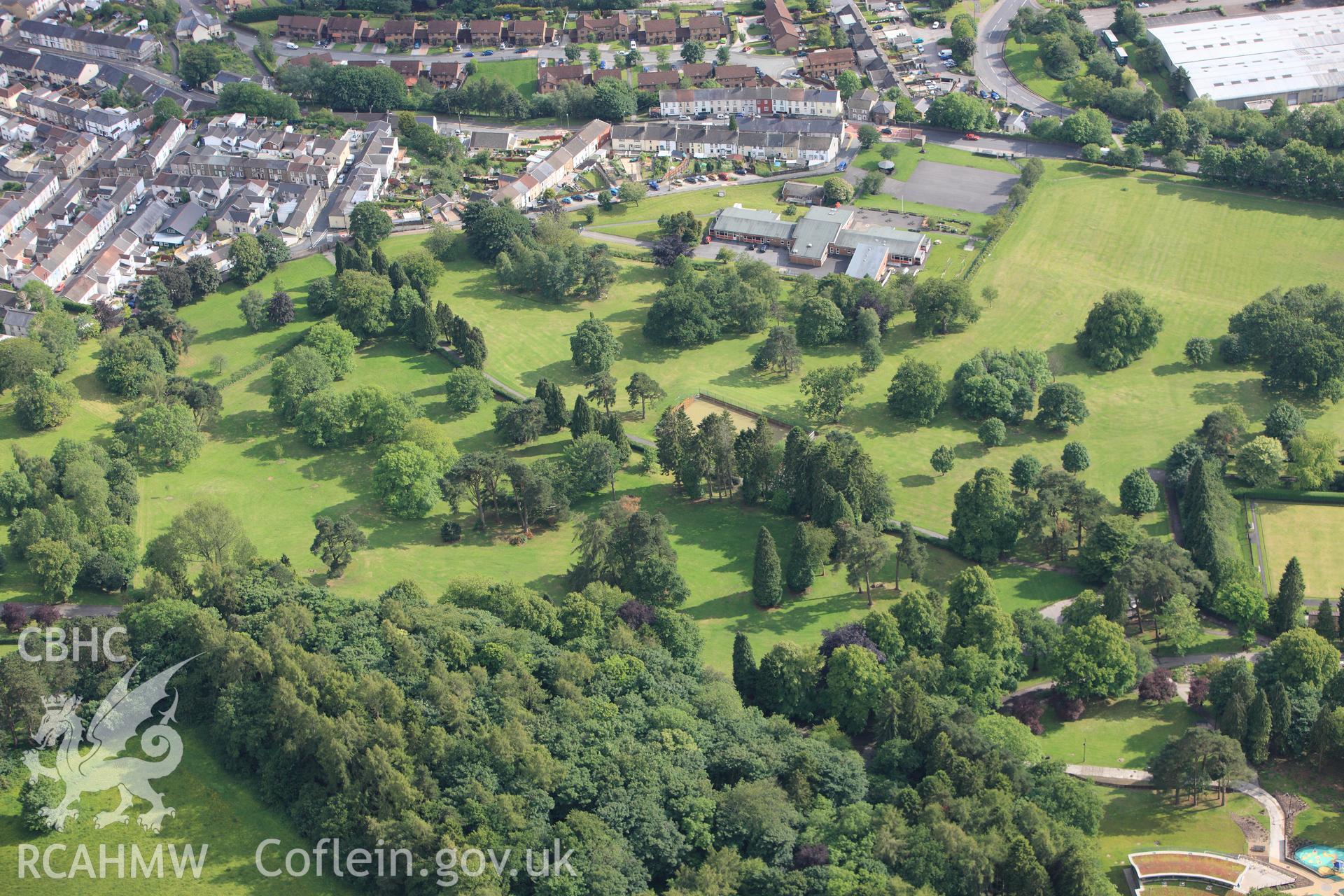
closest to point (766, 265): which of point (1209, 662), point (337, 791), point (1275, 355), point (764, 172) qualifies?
point (764, 172)

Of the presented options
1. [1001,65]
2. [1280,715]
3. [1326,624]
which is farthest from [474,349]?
[1001,65]

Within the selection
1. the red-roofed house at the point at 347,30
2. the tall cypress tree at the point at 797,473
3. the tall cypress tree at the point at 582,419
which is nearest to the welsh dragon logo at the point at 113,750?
the tall cypress tree at the point at 582,419

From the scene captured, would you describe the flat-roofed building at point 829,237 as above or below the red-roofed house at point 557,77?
below

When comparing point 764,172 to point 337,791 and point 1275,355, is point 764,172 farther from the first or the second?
point 337,791

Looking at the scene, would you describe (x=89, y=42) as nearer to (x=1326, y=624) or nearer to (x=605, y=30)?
(x=605, y=30)

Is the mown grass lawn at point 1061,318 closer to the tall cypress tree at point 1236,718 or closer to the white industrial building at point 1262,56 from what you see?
the white industrial building at point 1262,56

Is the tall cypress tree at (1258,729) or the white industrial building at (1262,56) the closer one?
the tall cypress tree at (1258,729)
